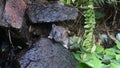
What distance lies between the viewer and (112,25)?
7.84ft

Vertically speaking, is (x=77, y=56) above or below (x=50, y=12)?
below

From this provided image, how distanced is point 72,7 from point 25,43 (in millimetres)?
483

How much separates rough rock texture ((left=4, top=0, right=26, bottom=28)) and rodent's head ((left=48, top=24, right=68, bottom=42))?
0.26 m

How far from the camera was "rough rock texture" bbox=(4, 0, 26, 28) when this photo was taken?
180 cm

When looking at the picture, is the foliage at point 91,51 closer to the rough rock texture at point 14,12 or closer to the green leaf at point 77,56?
the green leaf at point 77,56

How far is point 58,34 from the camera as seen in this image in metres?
1.99

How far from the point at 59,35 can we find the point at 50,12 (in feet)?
0.62

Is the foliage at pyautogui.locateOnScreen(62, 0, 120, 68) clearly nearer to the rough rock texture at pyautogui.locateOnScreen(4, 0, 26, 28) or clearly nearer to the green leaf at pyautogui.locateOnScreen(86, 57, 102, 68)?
the green leaf at pyautogui.locateOnScreen(86, 57, 102, 68)

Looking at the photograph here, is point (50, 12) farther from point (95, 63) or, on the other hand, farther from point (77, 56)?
point (95, 63)

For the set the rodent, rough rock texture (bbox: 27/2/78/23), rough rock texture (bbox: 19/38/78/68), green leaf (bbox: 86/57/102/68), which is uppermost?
rough rock texture (bbox: 27/2/78/23)

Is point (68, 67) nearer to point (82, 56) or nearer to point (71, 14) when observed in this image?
point (82, 56)

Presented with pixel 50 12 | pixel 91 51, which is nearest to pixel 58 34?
pixel 50 12

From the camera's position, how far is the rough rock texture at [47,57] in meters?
1.77

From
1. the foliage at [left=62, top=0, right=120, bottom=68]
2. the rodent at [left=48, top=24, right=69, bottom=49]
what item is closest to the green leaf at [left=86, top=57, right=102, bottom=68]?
the foliage at [left=62, top=0, right=120, bottom=68]
